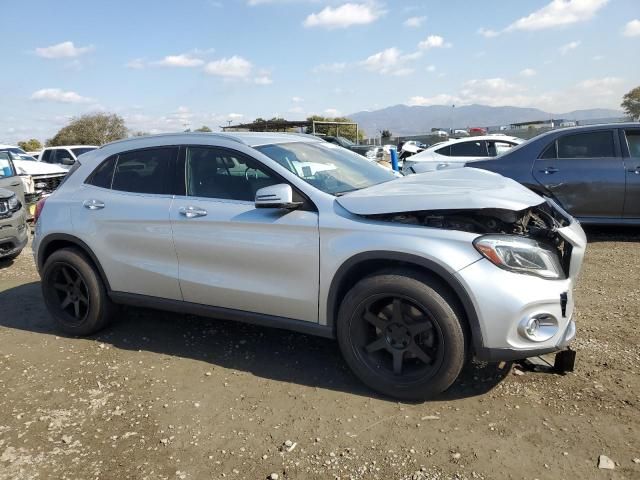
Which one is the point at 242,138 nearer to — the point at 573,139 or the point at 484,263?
the point at 484,263

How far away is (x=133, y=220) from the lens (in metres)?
4.10

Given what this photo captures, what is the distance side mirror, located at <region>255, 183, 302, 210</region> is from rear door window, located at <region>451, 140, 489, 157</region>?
335 inches

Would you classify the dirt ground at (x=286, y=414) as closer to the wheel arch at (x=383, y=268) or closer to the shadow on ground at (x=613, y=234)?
the wheel arch at (x=383, y=268)

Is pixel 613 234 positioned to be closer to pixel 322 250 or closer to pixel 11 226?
pixel 322 250

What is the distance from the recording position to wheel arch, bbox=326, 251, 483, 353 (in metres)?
2.89

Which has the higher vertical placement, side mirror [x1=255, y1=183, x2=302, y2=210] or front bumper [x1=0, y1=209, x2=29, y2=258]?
side mirror [x1=255, y1=183, x2=302, y2=210]

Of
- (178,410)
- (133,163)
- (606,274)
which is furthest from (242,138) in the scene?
(606,274)

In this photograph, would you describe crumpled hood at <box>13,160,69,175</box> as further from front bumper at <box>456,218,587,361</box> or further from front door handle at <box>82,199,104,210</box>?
front bumper at <box>456,218,587,361</box>

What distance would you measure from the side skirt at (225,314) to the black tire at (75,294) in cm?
17

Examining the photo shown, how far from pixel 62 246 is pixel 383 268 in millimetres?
3113

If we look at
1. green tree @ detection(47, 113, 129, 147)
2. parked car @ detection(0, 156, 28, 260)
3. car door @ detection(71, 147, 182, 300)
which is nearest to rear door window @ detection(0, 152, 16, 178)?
parked car @ detection(0, 156, 28, 260)

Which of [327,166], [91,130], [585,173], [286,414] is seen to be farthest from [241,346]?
[91,130]

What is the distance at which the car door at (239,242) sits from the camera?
133 inches

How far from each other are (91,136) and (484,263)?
51.5 meters
